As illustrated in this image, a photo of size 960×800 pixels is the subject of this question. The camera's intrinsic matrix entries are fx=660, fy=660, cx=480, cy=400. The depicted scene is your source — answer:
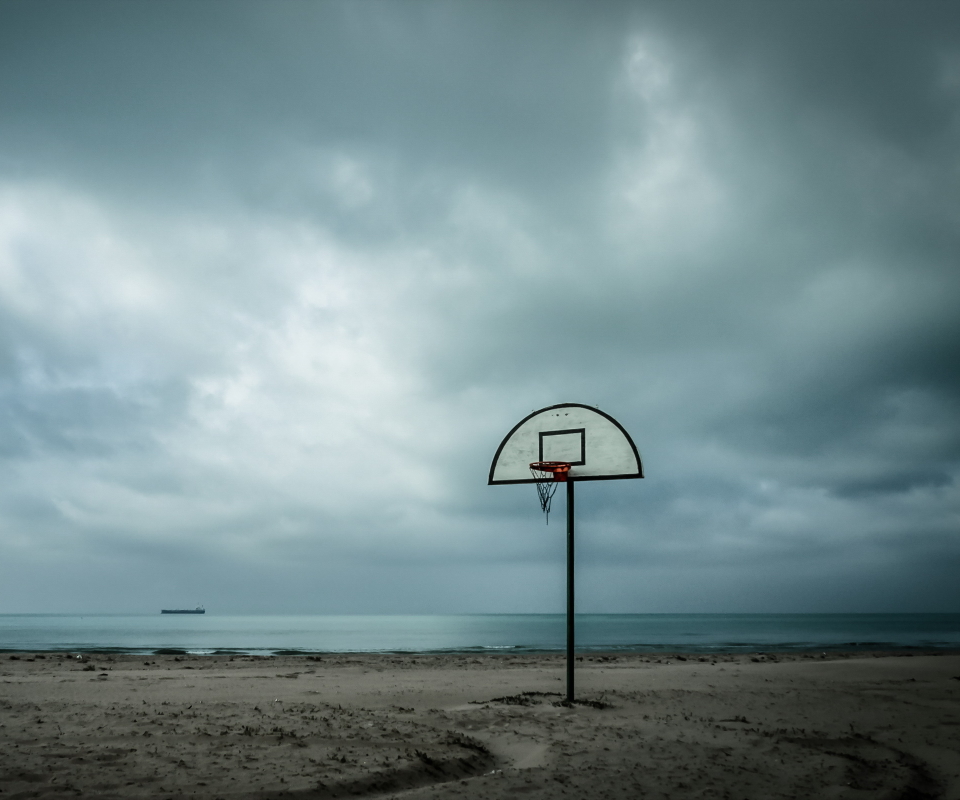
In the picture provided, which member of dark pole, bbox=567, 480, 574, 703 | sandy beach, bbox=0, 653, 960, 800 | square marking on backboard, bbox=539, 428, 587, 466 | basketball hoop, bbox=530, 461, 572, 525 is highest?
square marking on backboard, bbox=539, 428, 587, 466

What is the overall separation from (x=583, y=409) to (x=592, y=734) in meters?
5.52

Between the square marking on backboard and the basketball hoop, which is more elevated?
the square marking on backboard

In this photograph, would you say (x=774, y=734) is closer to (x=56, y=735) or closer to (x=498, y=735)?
(x=498, y=735)

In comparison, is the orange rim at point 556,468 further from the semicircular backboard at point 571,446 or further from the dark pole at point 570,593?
the dark pole at point 570,593

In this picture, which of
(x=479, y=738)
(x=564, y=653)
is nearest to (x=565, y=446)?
(x=479, y=738)

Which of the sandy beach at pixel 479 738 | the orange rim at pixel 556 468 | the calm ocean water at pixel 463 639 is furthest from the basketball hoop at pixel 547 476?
the calm ocean water at pixel 463 639

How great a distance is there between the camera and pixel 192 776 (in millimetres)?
6609

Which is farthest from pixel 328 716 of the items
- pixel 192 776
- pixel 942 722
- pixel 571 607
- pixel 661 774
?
pixel 942 722

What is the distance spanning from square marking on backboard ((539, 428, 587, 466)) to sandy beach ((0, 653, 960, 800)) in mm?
4175

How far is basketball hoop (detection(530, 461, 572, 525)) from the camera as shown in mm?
11891

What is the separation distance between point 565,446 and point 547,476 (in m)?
0.65

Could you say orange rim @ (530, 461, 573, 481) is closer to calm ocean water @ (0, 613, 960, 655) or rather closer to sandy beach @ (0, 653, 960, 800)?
sandy beach @ (0, 653, 960, 800)

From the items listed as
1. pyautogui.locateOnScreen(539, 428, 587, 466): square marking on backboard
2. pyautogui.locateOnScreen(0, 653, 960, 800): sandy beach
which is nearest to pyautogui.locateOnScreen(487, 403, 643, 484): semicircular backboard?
pyautogui.locateOnScreen(539, 428, 587, 466): square marking on backboard

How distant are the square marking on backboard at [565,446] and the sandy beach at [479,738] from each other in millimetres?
4175
